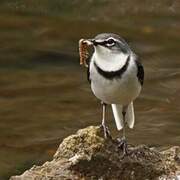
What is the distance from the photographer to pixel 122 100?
7094mm

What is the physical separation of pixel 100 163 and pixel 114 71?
29.0 inches

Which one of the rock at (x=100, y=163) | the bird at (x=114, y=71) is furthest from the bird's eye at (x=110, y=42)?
the rock at (x=100, y=163)

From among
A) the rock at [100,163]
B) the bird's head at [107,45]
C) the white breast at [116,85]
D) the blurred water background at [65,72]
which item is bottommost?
the blurred water background at [65,72]

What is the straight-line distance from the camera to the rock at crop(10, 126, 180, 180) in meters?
6.70

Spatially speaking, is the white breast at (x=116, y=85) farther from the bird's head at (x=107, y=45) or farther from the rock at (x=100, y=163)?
the rock at (x=100, y=163)

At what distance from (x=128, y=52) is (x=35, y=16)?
1024cm

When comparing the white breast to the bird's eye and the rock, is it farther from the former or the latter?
the rock

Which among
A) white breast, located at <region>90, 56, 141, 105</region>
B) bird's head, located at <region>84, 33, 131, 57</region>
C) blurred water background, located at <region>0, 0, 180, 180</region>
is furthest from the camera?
blurred water background, located at <region>0, 0, 180, 180</region>

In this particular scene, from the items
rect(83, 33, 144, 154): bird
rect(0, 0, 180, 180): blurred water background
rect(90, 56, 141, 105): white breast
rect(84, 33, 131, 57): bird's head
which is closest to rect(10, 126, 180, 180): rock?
rect(83, 33, 144, 154): bird

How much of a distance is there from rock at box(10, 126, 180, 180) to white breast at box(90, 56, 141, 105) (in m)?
0.30

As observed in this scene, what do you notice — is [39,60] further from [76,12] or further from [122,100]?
[122,100]

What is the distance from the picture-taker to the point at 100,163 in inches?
266

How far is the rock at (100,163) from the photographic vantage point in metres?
6.70

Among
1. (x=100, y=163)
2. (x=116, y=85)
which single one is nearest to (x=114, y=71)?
(x=116, y=85)
